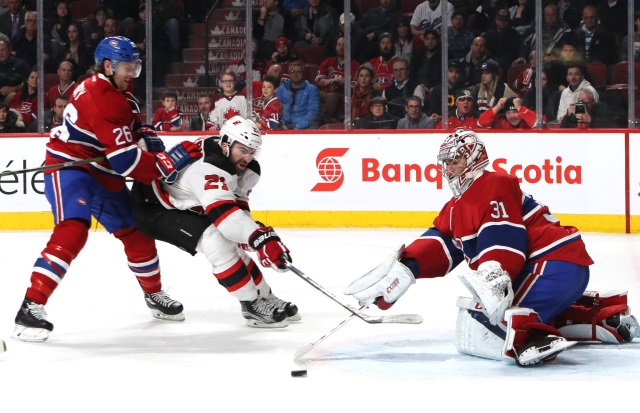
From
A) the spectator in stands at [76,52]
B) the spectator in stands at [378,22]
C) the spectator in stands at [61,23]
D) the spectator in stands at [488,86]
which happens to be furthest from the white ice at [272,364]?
the spectator in stands at [61,23]

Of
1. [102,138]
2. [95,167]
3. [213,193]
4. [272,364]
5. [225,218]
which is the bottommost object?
[272,364]

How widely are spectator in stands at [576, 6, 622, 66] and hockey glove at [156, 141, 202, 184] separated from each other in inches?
176

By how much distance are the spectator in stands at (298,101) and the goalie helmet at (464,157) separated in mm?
4748

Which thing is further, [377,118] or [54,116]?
[54,116]

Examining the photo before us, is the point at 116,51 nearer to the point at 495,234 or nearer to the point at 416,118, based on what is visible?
the point at 495,234

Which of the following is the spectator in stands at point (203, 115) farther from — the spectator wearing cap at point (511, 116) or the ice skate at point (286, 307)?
the ice skate at point (286, 307)

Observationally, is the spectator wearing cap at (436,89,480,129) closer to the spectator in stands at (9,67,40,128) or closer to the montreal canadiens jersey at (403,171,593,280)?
the spectator in stands at (9,67,40,128)

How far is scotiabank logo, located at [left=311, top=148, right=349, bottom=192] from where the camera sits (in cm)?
862

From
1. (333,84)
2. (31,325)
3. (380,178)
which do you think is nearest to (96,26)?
(333,84)

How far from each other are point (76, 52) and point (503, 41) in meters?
3.44

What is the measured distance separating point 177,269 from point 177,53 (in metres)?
Answer: 2.87

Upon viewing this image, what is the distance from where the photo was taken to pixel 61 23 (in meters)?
8.98

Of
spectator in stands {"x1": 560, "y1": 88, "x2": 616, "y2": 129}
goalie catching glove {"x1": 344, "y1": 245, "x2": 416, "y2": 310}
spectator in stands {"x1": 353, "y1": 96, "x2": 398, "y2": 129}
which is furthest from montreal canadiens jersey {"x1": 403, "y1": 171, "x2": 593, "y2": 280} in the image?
spectator in stands {"x1": 353, "y1": 96, "x2": 398, "y2": 129}

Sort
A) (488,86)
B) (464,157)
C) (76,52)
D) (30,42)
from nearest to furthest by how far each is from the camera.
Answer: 1. (464,157)
2. (488,86)
3. (30,42)
4. (76,52)
